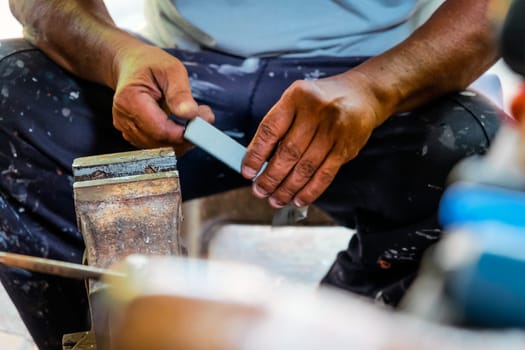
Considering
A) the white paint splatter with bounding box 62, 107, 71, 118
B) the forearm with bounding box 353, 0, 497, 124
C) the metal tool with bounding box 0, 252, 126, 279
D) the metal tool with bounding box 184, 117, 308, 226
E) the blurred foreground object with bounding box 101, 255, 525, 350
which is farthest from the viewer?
the white paint splatter with bounding box 62, 107, 71, 118

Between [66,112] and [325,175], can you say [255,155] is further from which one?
[66,112]

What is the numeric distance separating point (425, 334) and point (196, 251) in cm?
138

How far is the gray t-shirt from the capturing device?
1.20 metres

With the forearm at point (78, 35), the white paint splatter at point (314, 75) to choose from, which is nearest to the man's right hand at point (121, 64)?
the forearm at point (78, 35)

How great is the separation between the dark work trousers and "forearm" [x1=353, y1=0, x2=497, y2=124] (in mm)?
51

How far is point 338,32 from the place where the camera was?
1214 millimetres

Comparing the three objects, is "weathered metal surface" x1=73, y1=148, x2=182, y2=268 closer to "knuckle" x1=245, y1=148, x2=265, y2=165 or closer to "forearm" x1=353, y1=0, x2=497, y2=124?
"knuckle" x1=245, y1=148, x2=265, y2=165

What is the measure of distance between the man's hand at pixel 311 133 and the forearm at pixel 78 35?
1.00 feet

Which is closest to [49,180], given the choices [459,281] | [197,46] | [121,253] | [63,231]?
[63,231]

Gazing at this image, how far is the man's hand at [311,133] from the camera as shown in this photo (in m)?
0.99

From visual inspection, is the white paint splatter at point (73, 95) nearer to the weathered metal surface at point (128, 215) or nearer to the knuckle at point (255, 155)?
the knuckle at point (255, 155)

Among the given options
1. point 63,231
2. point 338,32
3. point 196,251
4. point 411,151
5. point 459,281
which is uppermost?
point 459,281

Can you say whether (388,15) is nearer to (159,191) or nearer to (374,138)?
(374,138)

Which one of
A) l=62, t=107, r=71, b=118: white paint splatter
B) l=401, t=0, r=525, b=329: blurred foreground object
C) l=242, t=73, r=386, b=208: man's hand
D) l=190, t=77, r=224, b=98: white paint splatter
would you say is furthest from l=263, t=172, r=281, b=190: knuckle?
l=401, t=0, r=525, b=329: blurred foreground object
